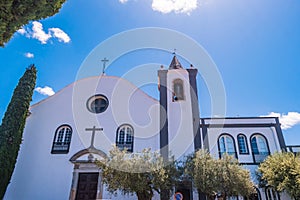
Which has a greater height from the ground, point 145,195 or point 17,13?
point 17,13

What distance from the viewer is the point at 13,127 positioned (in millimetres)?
11828

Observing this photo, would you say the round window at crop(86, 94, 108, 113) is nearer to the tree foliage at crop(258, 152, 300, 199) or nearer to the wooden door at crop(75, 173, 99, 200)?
the wooden door at crop(75, 173, 99, 200)

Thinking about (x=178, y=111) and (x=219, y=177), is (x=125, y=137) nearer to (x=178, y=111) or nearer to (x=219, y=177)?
(x=178, y=111)

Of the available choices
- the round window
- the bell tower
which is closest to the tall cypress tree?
the round window

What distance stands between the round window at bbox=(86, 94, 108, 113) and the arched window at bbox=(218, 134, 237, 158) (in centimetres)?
727

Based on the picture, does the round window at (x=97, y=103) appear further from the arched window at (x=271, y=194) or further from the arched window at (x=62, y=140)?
the arched window at (x=271, y=194)

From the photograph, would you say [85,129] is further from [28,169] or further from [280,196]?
[280,196]

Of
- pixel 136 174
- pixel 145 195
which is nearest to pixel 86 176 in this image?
pixel 145 195

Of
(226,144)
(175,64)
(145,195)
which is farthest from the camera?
(175,64)

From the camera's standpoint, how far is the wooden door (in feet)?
38.7

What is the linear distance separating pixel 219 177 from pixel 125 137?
5.82m

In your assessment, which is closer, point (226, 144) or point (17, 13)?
point (17, 13)

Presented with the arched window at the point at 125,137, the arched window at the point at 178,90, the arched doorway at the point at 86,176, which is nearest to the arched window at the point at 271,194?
the arched window at the point at 178,90

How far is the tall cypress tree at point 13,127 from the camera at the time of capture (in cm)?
1115
